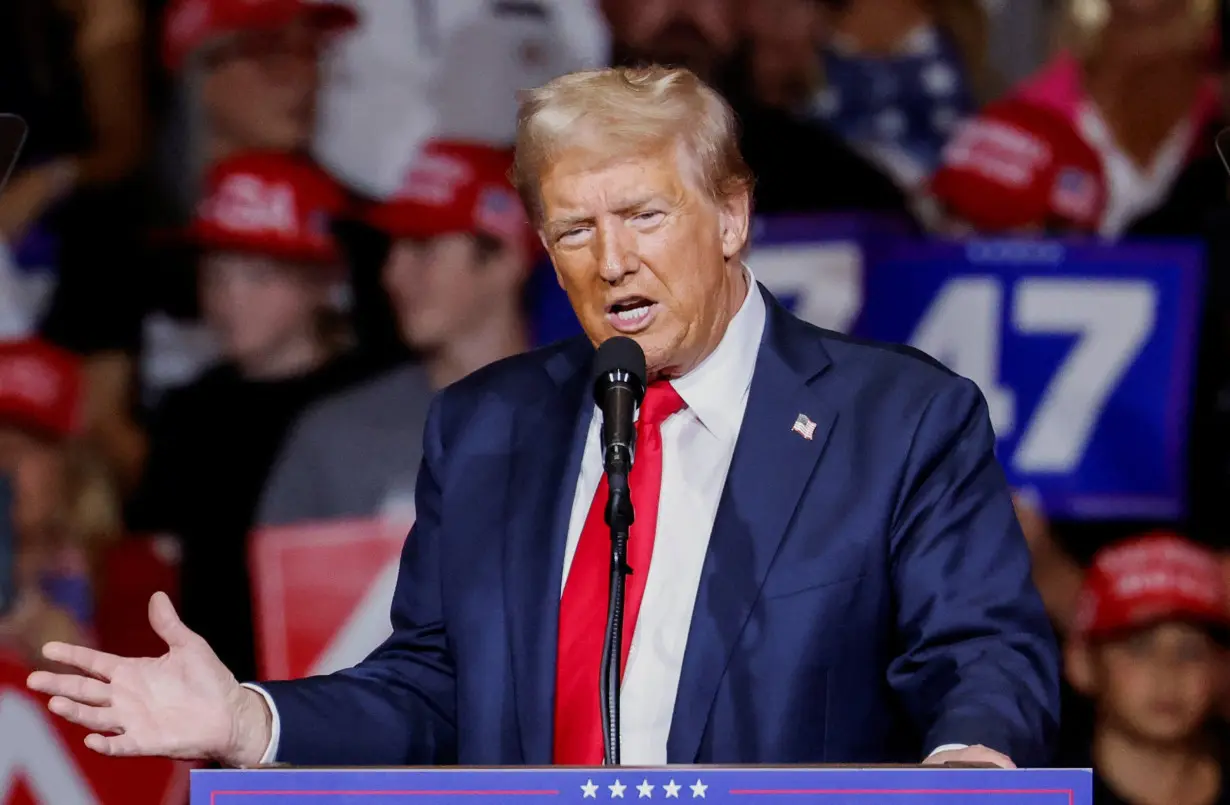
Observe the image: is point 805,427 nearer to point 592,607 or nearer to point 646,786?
point 592,607

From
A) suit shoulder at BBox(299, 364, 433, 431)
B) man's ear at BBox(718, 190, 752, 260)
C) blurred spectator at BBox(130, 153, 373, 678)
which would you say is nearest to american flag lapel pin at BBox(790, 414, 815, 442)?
man's ear at BBox(718, 190, 752, 260)

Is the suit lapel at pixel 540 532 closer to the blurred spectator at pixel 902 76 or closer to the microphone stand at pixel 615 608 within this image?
the microphone stand at pixel 615 608

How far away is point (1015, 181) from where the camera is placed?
446cm

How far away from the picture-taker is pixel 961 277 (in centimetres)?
448

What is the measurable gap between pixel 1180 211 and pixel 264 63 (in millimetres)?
2209

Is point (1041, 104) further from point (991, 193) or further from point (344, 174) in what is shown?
point (344, 174)

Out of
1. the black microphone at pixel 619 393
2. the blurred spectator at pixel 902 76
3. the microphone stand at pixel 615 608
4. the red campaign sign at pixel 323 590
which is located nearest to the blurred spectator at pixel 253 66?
the red campaign sign at pixel 323 590

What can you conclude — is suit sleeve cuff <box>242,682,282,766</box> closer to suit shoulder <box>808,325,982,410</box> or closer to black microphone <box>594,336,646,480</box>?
black microphone <box>594,336,646,480</box>

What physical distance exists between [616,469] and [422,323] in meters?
2.85

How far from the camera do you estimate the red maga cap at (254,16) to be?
189 inches

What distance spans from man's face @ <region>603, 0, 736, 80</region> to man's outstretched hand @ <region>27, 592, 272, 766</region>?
286 centimetres

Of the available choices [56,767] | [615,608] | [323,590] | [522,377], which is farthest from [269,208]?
[615,608]

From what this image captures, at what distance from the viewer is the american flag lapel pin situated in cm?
219

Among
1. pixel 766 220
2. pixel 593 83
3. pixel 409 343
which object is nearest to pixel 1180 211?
pixel 766 220
